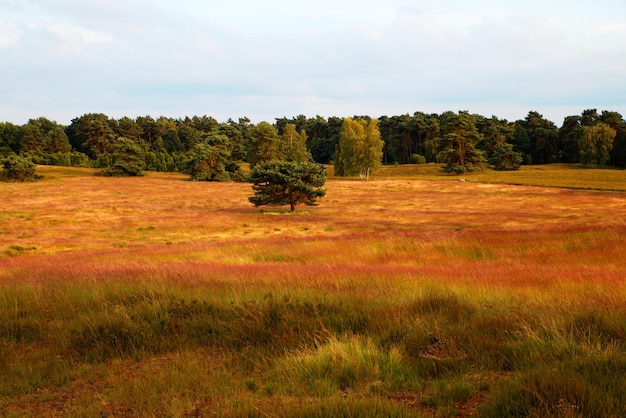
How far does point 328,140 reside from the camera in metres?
148

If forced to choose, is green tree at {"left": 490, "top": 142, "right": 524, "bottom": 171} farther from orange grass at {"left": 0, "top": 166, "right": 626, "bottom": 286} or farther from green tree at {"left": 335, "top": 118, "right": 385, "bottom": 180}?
orange grass at {"left": 0, "top": 166, "right": 626, "bottom": 286}

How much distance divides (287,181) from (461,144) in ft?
236

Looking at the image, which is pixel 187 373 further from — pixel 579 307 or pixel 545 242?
pixel 545 242

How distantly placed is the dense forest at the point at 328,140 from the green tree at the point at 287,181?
5650 centimetres

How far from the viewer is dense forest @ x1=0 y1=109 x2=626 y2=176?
101m

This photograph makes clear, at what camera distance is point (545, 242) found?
1670 cm

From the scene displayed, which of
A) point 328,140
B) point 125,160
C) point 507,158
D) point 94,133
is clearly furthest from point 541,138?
point 94,133

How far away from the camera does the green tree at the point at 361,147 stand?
9581 cm

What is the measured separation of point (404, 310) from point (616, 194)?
65.4 metres

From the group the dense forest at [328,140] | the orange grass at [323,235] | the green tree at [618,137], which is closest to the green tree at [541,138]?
the dense forest at [328,140]

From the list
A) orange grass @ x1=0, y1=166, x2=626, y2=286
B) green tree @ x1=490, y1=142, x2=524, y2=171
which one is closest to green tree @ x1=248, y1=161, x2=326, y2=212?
orange grass @ x1=0, y1=166, x2=626, y2=286

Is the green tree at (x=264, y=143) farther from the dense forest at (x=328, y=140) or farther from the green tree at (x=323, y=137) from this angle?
the green tree at (x=323, y=137)

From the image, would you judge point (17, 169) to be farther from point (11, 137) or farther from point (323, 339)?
point (323, 339)

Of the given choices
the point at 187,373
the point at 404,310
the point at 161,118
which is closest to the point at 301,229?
the point at 404,310
